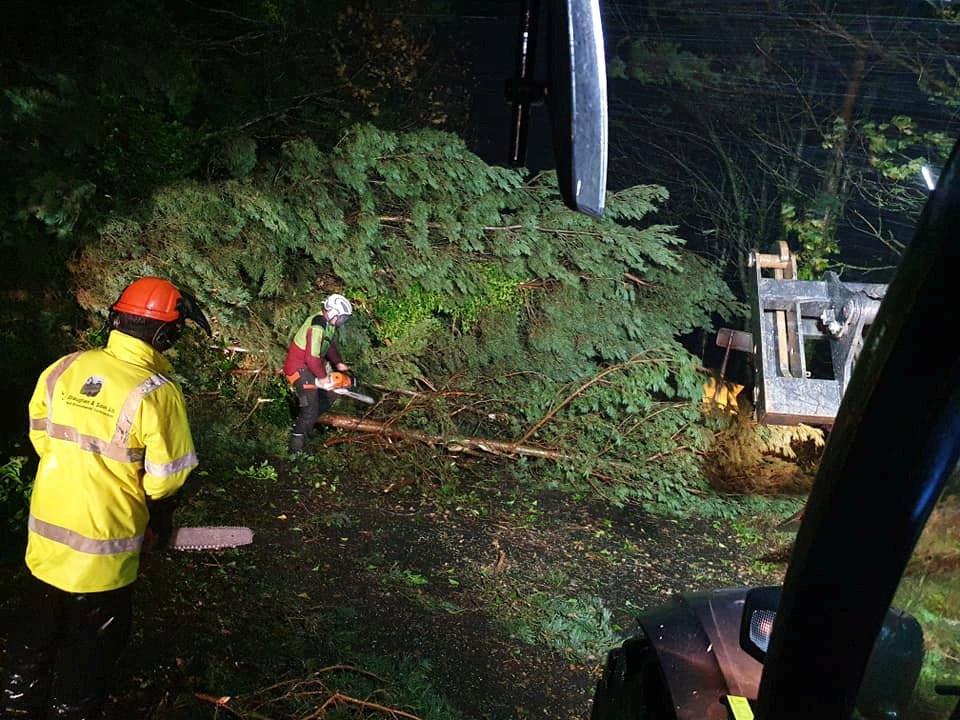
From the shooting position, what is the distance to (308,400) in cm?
671

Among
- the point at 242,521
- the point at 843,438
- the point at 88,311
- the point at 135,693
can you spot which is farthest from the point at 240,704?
the point at 88,311

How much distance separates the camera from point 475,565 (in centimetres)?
536

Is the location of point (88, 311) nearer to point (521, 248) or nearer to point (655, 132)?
point (521, 248)

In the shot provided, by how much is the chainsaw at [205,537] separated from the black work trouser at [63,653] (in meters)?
0.50

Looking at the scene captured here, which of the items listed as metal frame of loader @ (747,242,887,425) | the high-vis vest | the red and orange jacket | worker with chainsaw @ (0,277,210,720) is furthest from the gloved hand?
metal frame of loader @ (747,242,887,425)

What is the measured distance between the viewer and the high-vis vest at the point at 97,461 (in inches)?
113

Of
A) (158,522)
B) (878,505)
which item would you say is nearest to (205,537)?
(158,522)

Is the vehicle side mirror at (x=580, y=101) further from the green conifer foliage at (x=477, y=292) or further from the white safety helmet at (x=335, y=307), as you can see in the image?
the white safety helmet at (x=335, y=307)

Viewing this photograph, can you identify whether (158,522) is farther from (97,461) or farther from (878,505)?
(878,505)

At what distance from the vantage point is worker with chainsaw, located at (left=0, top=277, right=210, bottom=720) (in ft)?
9.45

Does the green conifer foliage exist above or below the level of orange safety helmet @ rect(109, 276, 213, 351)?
below

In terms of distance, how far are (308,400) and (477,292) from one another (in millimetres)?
1949

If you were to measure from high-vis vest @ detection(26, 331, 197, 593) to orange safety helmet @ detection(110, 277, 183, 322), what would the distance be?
0.40 feet

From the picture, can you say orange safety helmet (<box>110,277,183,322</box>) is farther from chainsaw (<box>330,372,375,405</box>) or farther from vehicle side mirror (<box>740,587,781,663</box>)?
chainsaw (<box>330,372,375,405</box>)
